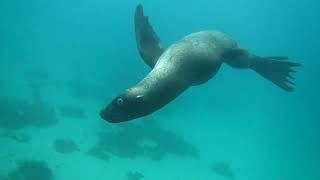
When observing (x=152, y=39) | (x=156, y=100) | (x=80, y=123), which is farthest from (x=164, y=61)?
(x=80, y=123)

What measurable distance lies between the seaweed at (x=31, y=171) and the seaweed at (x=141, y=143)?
13.6 feet

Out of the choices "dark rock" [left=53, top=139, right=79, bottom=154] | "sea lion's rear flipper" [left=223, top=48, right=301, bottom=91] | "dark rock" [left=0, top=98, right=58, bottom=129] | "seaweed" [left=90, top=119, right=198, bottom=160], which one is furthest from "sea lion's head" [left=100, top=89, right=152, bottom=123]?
"dark rock" [left=0, top=98, right=58, bottom=129]

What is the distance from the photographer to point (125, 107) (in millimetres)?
4922

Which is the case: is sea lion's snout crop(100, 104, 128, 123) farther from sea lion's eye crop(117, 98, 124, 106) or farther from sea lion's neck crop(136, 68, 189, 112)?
sea lion's neck crop(136, 68, 189, 112)

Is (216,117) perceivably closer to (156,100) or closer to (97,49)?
(97,49)

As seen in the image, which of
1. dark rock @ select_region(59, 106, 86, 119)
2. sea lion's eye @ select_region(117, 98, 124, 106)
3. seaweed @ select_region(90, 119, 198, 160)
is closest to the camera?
sea lion's eye @ select_region(117, 98, 124, 106)

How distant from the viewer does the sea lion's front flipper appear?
679 cm

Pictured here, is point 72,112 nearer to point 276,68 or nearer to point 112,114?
point 276,68

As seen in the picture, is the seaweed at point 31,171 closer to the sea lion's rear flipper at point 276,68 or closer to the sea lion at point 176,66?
the sea lion's rear flipper at point 276,68

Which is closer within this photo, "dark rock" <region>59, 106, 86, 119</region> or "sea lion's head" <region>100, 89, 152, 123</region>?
"sea lion's head" <region>100, 89, 152, 123</region>

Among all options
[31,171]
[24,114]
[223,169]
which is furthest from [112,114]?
[223,169]

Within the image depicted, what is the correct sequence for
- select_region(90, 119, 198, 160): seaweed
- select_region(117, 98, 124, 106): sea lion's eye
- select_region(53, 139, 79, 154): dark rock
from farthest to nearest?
1. select_region(90, 119, 198, 160): seaweed
2. select_region(53, 139, 79, 154): dark rock
3. select_region(117, 98, 124, 106): sea lion's eye

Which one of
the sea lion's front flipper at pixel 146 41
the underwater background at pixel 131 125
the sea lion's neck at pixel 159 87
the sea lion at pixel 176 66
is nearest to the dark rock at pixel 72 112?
the underwater background at pixel 131 125

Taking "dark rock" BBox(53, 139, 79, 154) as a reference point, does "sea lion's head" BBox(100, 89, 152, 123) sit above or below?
below
